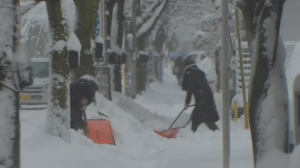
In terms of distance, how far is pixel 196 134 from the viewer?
17.5 meters

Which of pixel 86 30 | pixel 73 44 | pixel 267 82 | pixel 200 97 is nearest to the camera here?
pixel 267 82

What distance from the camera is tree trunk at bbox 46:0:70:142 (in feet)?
40.9

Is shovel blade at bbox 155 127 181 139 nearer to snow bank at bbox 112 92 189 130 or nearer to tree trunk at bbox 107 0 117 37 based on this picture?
snow bank at bbox 112 92 189 130

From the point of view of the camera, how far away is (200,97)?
58.5 feet

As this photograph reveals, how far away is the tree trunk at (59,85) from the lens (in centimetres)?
1248

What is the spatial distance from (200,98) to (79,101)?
4.31 metres

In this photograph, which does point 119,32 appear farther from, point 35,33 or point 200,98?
point 200,98

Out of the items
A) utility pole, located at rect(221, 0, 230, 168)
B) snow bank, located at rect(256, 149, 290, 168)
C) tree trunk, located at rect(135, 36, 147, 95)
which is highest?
utility pole, located at rect(221, 0, 230, 168)

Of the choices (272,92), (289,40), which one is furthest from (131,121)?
(272,92)

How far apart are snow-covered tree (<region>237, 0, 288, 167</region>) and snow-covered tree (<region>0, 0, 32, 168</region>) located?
2743 millimetres

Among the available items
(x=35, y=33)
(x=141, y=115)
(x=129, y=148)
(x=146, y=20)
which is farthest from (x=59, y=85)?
(x=146, y=20)

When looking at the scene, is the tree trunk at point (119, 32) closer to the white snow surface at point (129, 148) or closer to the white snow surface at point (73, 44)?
the white snow surface at point (129, 148)

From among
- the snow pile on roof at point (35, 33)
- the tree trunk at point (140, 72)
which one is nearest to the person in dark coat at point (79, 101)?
the snow pile on roof at point (35, 33)

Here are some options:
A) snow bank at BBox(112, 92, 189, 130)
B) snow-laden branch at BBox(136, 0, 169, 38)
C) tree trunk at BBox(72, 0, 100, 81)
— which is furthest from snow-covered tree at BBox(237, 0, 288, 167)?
snow-laden branch at BBox(136, 0, 169, 38)
